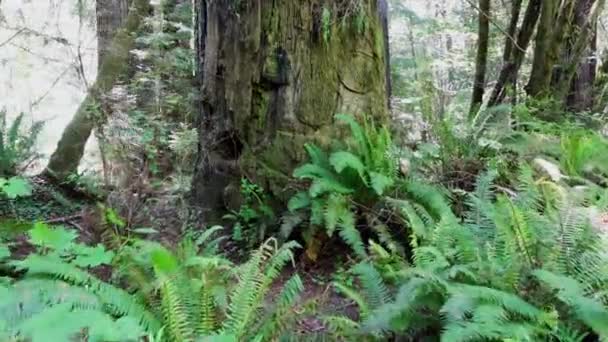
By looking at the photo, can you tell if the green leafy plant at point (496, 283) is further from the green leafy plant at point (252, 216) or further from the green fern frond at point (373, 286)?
the green leafy plant at point (252, 216)

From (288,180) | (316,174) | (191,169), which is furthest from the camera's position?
(191,169)

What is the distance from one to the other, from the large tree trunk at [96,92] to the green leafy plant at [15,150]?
0.81ft

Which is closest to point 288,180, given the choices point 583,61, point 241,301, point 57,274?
point 241,301

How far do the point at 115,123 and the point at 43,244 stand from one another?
10.0 feet

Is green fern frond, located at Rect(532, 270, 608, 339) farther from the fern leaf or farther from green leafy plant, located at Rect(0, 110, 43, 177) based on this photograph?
green leafy plant, located at Rect(0, 110, 43, 177)

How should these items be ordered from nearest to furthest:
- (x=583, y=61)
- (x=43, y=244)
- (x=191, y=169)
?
1. (x=43, y=244)
2. (x=191, y=169)
3. (x=583, y=61)

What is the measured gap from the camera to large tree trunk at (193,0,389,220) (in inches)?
157

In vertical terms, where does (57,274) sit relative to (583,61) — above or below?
below

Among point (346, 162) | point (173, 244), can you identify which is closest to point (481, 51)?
point (346, 162)

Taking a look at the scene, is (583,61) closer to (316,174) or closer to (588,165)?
(588,165)

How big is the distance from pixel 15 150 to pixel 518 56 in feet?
20.0

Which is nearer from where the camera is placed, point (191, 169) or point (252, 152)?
point (252, 152)

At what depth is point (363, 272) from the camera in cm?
278

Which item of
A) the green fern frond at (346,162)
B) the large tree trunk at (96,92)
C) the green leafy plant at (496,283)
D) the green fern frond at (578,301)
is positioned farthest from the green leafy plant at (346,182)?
the large tree trunk at (96,92)
